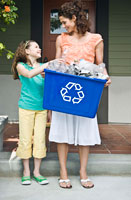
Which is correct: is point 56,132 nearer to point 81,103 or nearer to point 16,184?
point 81,103

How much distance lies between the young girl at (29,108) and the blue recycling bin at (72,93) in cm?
34

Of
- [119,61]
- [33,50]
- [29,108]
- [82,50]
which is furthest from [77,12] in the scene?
[119,61]

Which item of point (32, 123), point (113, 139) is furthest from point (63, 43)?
point (113, 139)

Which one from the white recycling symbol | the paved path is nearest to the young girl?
the paved path

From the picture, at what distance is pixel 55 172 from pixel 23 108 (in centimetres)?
77

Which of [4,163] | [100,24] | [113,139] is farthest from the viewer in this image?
[100,24]

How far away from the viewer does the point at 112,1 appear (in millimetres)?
5434

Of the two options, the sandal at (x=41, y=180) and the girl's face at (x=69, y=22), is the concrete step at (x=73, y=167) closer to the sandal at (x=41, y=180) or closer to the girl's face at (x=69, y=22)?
the sandal at (x=41, y=180)

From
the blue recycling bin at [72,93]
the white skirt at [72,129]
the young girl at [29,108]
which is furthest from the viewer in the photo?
the young girl at [29,108]

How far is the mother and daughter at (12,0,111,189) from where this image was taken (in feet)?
7.91

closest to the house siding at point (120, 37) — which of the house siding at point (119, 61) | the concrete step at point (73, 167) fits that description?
the house siding at point (119, 61)

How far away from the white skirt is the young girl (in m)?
0.20

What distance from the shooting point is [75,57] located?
241 cm

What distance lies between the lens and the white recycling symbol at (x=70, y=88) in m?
2.20
